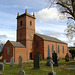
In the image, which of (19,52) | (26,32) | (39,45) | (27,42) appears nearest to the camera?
(19,52)

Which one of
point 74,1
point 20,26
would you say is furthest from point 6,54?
point 74,1

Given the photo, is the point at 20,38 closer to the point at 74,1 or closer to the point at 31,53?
the point at 31,53

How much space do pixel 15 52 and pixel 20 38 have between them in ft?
22.4

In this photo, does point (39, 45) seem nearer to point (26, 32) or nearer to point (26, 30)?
point (26, 32)

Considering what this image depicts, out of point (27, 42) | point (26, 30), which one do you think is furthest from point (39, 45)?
point (26, 30)

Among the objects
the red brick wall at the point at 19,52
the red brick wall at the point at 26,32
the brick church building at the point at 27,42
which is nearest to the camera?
the red brick wall at the point at 19,52

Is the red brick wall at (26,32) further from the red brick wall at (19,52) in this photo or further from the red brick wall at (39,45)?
the red brick wall at (39,45)

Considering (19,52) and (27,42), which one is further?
(27,42)

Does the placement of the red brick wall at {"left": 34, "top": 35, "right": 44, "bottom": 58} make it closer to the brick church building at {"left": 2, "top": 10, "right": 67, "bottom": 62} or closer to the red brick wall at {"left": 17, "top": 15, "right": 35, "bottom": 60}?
the brick church building at {"left": 2, "top": 10, "right": 67, "bottom": 62}

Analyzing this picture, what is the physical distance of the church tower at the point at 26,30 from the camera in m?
31.8

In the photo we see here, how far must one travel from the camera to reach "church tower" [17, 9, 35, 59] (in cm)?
3178

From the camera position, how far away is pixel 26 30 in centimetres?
3183

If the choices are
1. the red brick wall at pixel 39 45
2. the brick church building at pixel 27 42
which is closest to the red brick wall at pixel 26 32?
the brick church building at pixel 27 42

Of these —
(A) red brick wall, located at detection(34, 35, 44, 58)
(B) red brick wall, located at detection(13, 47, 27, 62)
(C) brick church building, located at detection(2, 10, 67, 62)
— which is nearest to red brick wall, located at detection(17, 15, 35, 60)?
(C) brick church building, located at detection(2, 10, 67, 62)
